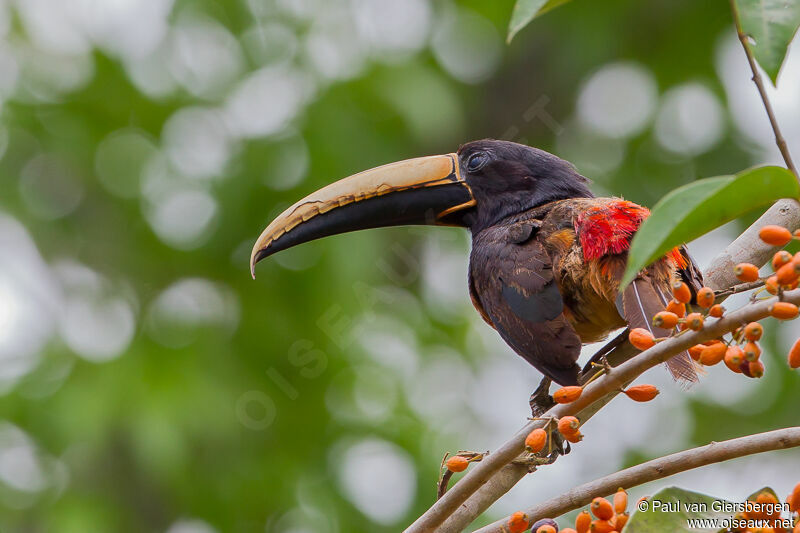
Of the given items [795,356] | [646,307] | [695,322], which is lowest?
[795,356]

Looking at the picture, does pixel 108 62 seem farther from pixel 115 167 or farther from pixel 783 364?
pixel 783 364

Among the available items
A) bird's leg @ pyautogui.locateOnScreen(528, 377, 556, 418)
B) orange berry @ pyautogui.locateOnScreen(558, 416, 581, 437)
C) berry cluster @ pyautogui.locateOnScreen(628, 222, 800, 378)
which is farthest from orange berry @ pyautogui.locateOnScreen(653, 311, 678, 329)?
bird's leg @ pyautogui.locateOnScreen(528, 377, 556, 418)

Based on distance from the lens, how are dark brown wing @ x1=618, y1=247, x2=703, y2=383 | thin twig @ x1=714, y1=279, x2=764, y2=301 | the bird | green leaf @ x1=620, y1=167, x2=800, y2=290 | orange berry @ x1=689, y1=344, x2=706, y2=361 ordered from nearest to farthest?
green leaf @ x1=620, y1=167, x2=800, y2=290 → orange berry @ x1=689, y1=344, x2=706, y2=361 → thin twig @ x1=714, y1=279, x2=764, y2=301 → dark brown wing @ x1=618, y1=247, x2=703, y2=383 → the bird

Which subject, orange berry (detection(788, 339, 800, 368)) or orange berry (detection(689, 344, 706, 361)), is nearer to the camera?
orange berry (detection(788, 339, 800, 368))

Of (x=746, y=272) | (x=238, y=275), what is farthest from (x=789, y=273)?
(x=238, y=275)

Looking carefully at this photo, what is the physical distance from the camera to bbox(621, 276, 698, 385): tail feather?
2279 mm

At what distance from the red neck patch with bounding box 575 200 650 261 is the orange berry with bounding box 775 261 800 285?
1.21 metres

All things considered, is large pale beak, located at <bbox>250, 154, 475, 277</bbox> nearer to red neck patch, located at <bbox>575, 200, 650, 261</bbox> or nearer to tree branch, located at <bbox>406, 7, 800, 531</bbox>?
red neck patch, located at <bbox>575, 200, 650, 261</bbox>

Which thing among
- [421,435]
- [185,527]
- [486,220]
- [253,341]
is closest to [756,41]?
[486,220]

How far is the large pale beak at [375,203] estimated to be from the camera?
10.9 ft

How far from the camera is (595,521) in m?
1.77

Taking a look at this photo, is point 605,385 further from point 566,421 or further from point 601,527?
point 601,527

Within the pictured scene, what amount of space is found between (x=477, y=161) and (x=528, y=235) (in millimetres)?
655

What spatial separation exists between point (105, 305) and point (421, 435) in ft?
6.71
